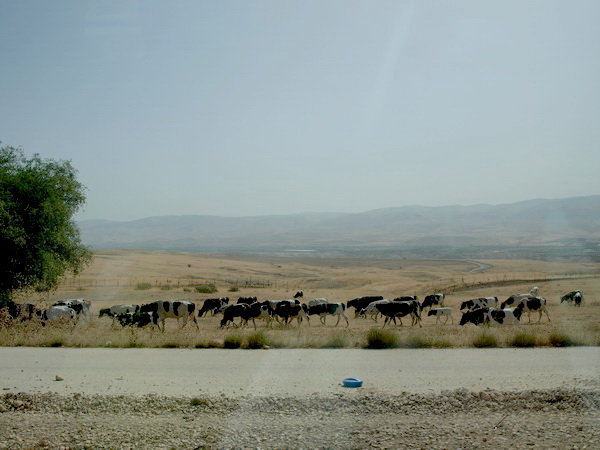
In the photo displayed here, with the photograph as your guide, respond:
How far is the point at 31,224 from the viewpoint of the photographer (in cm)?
2352

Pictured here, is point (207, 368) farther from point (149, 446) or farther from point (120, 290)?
point (120, 290)

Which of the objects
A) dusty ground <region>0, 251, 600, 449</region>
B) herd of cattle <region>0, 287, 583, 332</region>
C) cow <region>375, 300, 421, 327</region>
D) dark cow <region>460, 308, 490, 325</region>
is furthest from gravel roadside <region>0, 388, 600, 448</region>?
cow <region>375, 300, 421, 327</region>

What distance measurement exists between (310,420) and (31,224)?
18874mm

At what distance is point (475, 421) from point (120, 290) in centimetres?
4135

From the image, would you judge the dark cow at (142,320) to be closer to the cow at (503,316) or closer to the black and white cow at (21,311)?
the black and white cow at (21,311)

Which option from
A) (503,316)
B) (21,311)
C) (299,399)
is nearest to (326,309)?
(503,316)

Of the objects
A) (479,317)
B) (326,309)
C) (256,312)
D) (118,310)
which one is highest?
(256,312)

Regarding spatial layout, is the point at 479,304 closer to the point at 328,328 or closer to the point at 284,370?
the point at 328,328

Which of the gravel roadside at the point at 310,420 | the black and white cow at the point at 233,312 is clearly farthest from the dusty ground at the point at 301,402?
the black and white cow at the point at 233,312

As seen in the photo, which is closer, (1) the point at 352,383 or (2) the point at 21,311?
(1) the point at 352,383

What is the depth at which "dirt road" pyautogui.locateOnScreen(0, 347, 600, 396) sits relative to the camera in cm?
1103

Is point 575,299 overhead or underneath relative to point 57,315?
underneath

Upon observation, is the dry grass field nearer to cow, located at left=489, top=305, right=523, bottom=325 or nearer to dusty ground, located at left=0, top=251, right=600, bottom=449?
dusty ground, located at left=0, top=251, right=600, bottom=449

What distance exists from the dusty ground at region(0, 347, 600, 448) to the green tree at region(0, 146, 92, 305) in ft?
33.3
